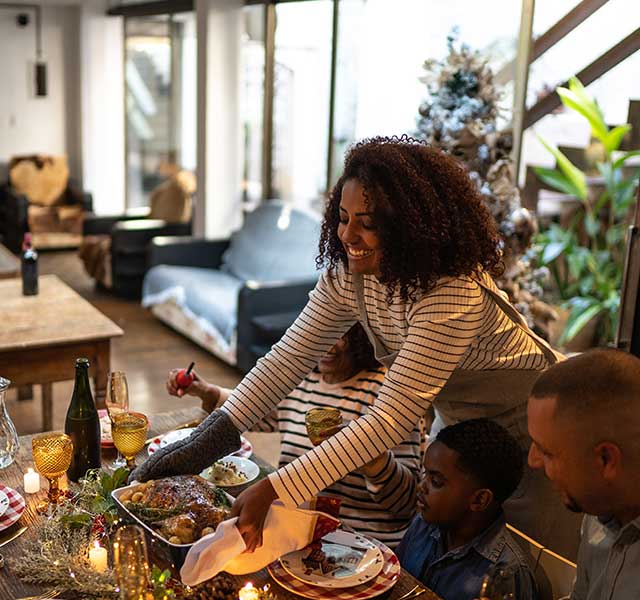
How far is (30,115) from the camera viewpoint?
9367mm

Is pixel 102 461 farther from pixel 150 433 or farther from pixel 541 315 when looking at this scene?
pixel 541 315

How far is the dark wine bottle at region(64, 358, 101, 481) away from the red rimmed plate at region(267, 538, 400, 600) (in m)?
0.58

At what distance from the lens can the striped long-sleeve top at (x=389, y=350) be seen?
65.0 inches

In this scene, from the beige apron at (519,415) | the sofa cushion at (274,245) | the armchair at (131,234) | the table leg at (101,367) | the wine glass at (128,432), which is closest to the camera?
the wine glass at (128,432)

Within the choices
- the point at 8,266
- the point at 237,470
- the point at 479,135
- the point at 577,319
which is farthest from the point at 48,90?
the point at 237,470

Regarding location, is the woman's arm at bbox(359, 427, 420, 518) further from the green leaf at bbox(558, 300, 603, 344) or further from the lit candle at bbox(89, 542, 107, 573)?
the green leaf at bbox(558, 300, 603, 344)

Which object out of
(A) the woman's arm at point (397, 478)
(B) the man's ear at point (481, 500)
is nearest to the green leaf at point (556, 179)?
(A) the woman's arm at point (397, 478)

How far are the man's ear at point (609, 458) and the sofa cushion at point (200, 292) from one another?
3914 millimetres

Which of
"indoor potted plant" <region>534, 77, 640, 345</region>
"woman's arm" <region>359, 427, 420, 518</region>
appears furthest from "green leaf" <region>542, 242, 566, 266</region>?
"woman's arm" <region>359, 427, 420, 518</region>

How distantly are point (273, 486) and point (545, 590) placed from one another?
1.85 ft

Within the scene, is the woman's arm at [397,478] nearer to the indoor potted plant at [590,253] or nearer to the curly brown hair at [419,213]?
the curly brown hair at [419,213]

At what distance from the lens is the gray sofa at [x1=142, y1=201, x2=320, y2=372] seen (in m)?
5.00

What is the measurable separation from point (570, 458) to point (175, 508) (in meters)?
0.72

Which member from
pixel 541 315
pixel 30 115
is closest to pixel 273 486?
pixel 541 315
